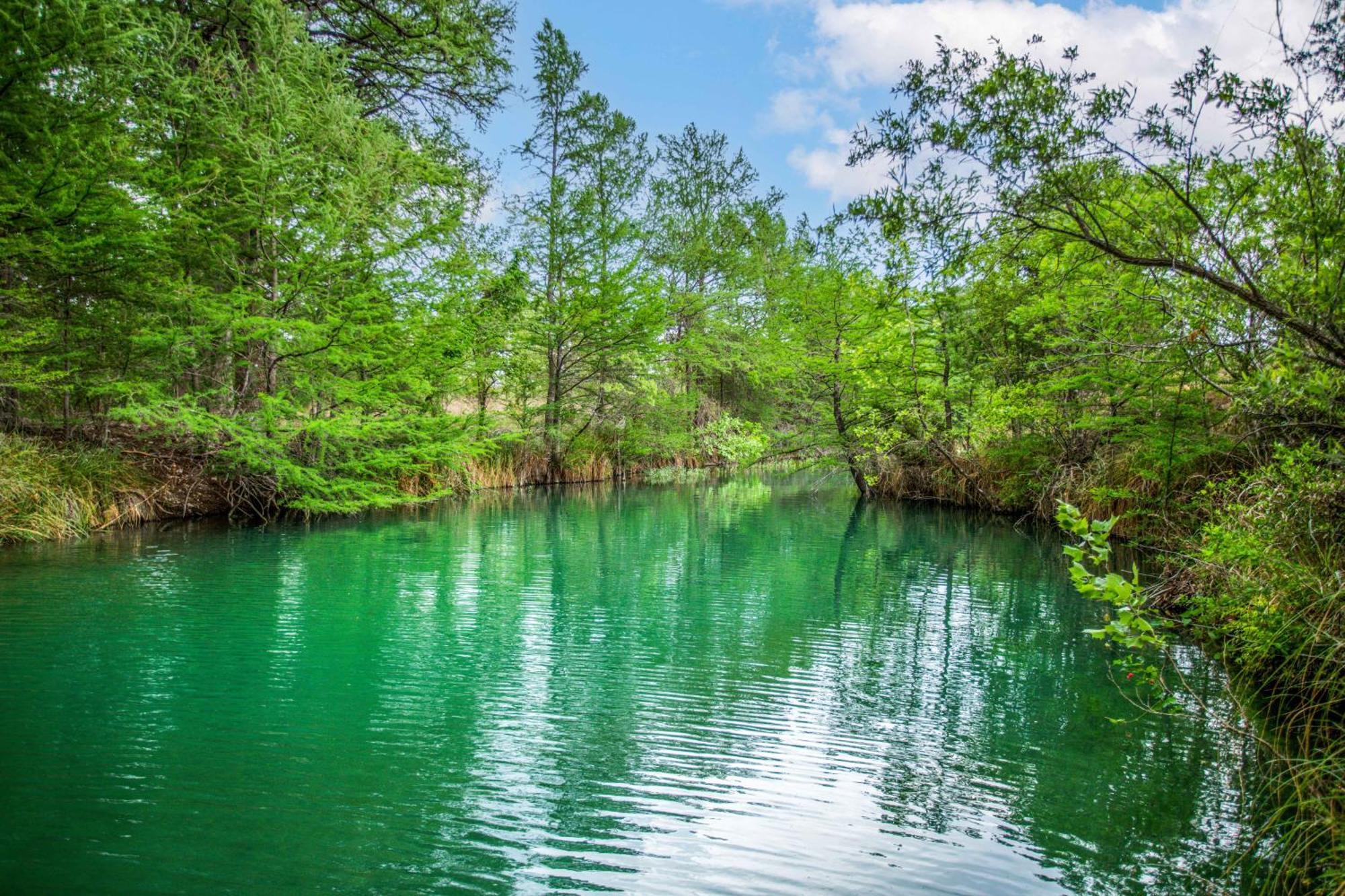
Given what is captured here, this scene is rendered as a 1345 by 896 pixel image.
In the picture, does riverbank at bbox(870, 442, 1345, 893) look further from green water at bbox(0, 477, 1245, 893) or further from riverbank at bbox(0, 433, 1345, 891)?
green water at bbox(0, 477, 1245, 893)

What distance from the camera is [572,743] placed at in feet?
10.8

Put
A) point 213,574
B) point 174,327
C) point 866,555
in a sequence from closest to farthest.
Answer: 1. point 213,574
2. point 174,327
3. point 866,555

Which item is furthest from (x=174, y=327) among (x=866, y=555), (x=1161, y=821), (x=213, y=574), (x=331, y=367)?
(x=1161, y=821)

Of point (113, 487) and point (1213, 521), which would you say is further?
point (113, 487)

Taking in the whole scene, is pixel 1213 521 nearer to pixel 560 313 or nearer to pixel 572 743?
pixel 572 743

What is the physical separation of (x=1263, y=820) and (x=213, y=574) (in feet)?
24.1

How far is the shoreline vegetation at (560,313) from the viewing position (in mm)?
3559

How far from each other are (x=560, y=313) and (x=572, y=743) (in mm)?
14681

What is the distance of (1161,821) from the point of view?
8.91 ft

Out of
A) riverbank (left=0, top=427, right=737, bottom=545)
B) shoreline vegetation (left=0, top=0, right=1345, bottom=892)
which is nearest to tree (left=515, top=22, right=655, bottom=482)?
shoreline vegetation (left=0, top=0, right=1345, bottom=892)

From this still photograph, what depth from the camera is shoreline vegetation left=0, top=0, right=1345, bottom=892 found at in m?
3.56

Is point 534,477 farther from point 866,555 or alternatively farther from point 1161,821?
point 1161,821

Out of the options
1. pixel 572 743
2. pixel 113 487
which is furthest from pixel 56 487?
pixel 572 743

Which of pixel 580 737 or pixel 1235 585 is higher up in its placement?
pixel 1235 585
